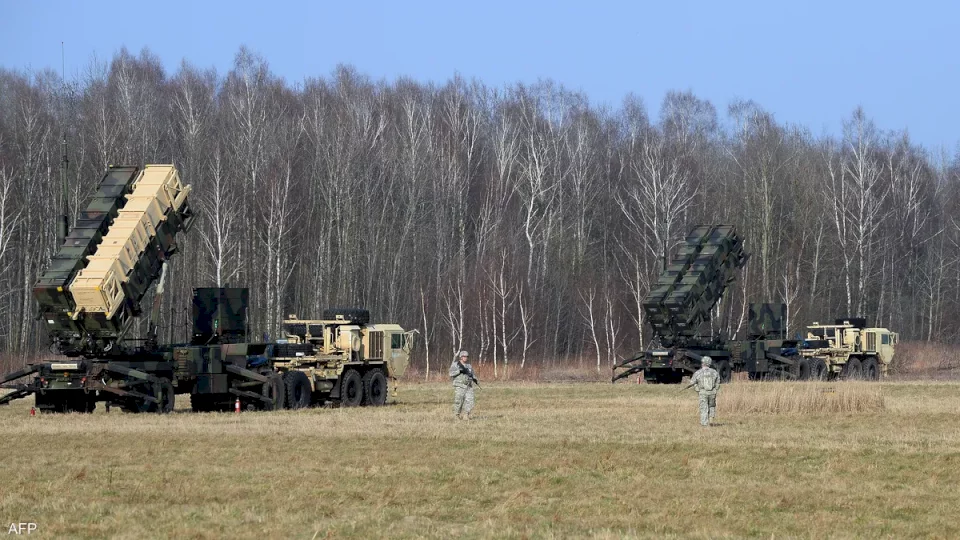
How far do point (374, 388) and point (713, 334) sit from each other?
18.7 metres

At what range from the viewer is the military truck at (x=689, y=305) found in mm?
45750

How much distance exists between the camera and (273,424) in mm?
26047

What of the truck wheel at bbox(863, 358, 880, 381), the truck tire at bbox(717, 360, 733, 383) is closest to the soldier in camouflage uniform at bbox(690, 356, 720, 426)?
the truck tire at bbox(717, 360, 733, 383)

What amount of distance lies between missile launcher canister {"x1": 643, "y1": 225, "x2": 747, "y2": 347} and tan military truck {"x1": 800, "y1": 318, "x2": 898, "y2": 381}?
583 centimetres

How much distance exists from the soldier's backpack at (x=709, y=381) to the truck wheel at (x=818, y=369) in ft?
82.7

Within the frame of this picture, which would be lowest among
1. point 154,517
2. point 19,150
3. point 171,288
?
point 154,517

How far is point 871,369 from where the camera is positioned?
5409cm

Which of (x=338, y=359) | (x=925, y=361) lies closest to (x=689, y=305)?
(x=338, y=359)

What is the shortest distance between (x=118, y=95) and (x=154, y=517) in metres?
51.7

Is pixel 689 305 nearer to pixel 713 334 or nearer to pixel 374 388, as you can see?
pixel 713 334

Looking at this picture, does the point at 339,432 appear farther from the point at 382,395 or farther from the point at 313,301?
the point at 313,301

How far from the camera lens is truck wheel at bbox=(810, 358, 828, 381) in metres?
50.5

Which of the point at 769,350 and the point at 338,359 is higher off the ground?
the point at 769,350

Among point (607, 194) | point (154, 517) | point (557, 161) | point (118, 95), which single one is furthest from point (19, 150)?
point (154, 517)
